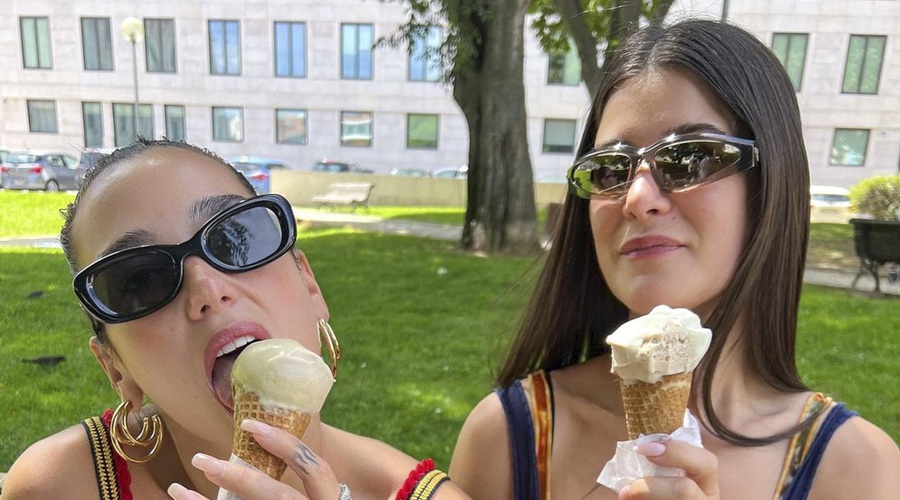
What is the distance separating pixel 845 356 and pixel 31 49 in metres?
42.5

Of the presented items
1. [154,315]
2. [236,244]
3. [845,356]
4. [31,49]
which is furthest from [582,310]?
[31,49]

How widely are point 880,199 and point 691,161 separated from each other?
15391mm

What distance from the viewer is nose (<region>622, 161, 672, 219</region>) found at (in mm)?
1478

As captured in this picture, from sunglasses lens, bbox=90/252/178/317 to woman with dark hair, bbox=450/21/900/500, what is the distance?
0.97 m

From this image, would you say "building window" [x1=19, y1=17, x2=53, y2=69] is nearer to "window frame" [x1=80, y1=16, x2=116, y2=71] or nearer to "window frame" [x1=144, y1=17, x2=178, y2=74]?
"window frame" [x1=80, y1=16, x2=116, y2=71]

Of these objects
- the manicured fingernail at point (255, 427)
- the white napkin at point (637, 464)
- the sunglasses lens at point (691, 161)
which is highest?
the sunglasses lens at point (691, 161)

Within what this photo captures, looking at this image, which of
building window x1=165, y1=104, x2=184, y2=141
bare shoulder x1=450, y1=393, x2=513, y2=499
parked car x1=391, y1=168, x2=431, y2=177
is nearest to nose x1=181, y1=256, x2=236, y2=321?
bare shoulder x1=450, y1=393, x2=513, y2=499

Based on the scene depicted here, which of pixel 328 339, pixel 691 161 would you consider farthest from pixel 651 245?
pixel 328 339

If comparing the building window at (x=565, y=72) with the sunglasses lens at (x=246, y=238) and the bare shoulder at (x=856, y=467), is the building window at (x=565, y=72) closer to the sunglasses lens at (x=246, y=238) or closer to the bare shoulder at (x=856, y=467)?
the bare shoulder at (x=856, y=467)

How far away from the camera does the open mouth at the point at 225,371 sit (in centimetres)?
133

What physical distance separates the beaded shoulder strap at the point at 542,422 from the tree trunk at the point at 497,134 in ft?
30.5

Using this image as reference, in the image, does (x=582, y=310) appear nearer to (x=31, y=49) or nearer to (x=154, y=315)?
(x=154, y=315)

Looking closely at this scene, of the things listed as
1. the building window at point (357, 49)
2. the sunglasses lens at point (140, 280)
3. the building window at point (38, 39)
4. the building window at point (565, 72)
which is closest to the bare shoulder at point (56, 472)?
the sunglasses lens at point (140, 280)

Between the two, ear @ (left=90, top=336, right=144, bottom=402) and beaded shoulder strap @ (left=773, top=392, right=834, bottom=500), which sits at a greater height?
ear @ (left=90, top=336, right=144, bottom=402)
